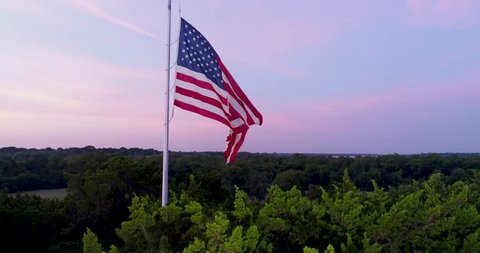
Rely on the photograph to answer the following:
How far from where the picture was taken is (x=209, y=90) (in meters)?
9.05

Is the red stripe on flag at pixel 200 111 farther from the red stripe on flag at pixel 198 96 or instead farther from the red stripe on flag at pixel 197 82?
the red stripe on flag at pixel 197 82

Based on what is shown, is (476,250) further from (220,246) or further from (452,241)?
(220,246)

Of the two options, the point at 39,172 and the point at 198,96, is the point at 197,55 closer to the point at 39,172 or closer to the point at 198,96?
the point at 198,96

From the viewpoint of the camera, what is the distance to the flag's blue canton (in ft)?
29.9

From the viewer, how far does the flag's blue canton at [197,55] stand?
359 inches

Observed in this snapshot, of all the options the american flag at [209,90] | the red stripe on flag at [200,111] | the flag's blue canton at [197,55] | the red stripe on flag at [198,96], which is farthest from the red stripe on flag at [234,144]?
the flag's blue canton at [197,55]

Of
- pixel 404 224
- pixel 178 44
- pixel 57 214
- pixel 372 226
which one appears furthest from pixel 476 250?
pixel 57 214

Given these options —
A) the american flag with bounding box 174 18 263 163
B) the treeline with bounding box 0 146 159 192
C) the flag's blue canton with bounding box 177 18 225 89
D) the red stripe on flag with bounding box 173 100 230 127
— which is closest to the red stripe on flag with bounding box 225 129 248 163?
the american flag with bounding box 174 18 263 163

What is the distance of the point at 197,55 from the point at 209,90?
0.76 m

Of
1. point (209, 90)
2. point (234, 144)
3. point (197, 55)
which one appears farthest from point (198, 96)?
point (234, 144)

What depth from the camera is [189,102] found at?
8.79m

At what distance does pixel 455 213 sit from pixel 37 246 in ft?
56.1

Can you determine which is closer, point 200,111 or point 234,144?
point 200,111

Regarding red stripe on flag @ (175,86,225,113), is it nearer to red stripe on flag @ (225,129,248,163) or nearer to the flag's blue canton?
the flag's blue canton
